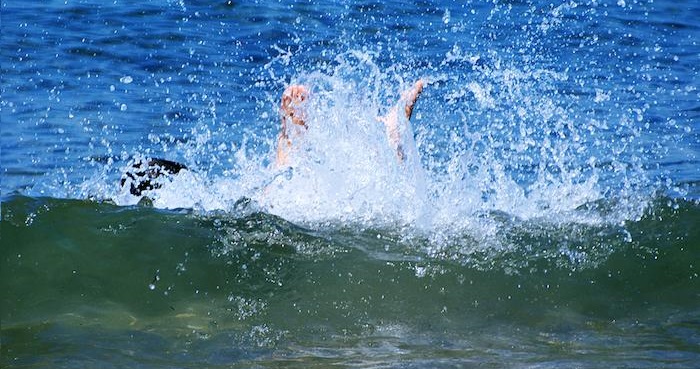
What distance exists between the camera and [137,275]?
258 inches

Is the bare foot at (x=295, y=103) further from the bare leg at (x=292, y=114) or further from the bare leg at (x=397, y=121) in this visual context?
the bare leg at (x=397, y=121)

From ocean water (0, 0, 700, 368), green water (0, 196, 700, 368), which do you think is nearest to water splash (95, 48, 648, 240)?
ocean water (0, 0, 700, 368)

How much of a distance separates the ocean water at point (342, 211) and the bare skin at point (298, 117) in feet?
0.26

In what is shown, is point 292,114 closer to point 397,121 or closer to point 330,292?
point 397,121

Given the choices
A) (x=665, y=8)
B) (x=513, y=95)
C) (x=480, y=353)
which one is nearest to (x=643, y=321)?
(x=480, y=353)

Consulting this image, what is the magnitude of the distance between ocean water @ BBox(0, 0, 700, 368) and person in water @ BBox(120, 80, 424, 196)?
3.3 inches

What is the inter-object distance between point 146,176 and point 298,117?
1.14 m

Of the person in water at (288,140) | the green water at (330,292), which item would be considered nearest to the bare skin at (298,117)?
the person in water at (288,140)

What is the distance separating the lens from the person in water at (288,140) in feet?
25.0

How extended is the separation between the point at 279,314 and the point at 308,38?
7223mm

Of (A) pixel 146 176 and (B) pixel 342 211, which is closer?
(B) pixel 342 211

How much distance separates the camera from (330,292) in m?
6.43

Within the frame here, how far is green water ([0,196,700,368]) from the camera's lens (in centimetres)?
563

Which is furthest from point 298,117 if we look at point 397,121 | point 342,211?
point 342,211
